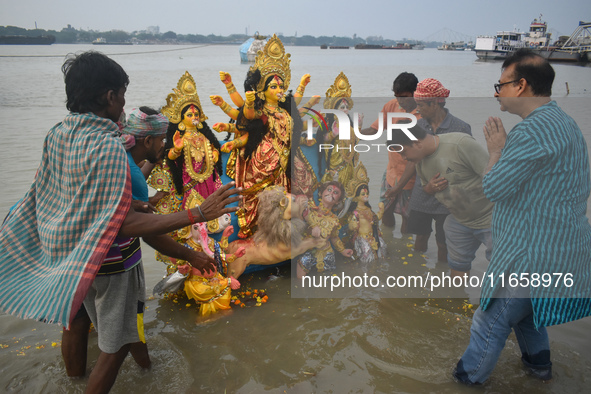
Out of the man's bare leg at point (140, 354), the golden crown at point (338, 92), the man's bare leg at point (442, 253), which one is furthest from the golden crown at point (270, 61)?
the man's bare leg at point (140, 354)

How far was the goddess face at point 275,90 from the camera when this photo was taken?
4.52 metres

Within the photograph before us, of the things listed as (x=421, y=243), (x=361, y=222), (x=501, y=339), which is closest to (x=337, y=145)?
(x=361, y=222)

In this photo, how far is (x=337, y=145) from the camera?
502 cm

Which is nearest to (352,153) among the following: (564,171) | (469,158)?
(469,158)

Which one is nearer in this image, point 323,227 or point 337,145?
point 323,227

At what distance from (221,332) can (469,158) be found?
2.58 meters

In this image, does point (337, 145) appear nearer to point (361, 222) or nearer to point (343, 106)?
point (343, 106)

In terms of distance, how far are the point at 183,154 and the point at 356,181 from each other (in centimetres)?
200

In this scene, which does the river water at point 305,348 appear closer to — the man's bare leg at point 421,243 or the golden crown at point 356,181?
the man's bare leg at point 421,243

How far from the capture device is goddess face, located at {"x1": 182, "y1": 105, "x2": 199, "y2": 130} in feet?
13.5

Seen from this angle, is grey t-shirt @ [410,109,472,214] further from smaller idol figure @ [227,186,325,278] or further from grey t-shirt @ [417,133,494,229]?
smaller idol figure @ [227,186,325,278]

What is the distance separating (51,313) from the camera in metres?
2.20

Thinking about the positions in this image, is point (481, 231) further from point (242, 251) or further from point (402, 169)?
point (242, 251)

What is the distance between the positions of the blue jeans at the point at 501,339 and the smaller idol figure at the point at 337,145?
2.53 m
